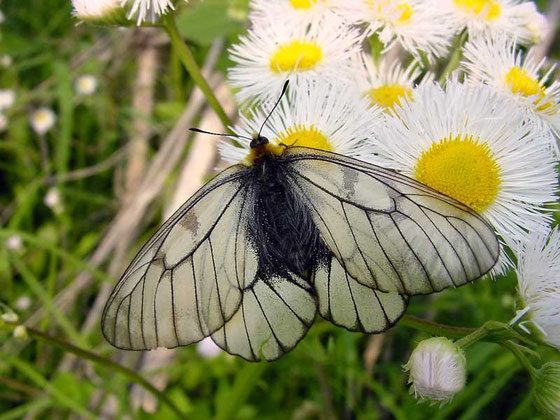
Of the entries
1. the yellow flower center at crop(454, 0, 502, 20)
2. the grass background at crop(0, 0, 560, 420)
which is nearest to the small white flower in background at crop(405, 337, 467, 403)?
the grass background at crop(0, 0, 560, 420)

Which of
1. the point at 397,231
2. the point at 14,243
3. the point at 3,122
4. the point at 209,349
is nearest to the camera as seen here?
the point at 397,231

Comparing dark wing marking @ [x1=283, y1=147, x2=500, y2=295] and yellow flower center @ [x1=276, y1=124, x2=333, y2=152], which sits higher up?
yellow flower center @ [x1=276, y1=124, x2=333, y2=152]

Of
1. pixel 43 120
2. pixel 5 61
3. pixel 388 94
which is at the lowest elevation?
pixel 388 94

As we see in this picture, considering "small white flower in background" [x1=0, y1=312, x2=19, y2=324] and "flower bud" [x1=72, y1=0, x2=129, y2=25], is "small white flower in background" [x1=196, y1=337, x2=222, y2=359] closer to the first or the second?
"small white flower in background" [x1=0, y1=312, x2=19, y2=324]

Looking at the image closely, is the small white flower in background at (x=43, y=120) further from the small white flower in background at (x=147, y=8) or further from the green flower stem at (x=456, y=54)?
the green flower stem at (x=456, y=54)

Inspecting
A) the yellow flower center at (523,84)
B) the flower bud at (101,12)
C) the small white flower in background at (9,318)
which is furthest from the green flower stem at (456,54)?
the small white flower in background at (9,318)

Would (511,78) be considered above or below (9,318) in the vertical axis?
above

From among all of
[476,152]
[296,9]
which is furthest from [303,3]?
[476,152]

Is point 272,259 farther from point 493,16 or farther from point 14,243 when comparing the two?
point 14,243
